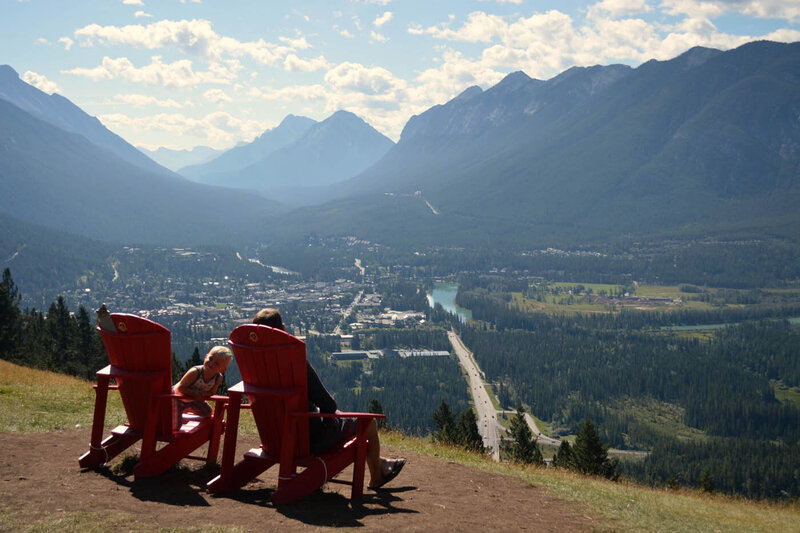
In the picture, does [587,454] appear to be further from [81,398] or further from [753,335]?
[753,335]

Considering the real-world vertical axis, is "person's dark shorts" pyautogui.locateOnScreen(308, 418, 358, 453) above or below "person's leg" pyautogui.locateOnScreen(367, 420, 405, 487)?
above

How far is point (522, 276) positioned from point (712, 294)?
44974mm

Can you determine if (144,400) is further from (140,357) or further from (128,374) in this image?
(140,357)

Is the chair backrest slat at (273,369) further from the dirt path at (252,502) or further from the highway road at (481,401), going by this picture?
the highway road at (481,401)

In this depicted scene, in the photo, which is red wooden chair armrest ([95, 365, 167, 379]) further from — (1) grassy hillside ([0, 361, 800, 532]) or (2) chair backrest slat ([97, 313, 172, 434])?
(1) grassy hillside ([0, 361, 800, 532])

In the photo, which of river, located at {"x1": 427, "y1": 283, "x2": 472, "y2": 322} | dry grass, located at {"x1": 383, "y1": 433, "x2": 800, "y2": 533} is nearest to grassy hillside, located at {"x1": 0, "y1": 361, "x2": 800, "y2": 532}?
dry grass, located at {"x1": 383, "y1": 433, "x2": 800, "y2": 533}

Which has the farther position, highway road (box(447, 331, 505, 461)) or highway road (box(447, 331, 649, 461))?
highway road (box(447, 331, 649, 461))

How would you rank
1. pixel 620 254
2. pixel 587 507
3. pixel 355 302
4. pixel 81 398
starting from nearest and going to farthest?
pixel 587 507
pixel 81 398
pixel 355 302
pixel 620 254

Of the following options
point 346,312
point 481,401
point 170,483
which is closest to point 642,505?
point 170,483

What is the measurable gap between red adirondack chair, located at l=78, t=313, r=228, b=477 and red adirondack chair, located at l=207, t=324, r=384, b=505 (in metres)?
0.86

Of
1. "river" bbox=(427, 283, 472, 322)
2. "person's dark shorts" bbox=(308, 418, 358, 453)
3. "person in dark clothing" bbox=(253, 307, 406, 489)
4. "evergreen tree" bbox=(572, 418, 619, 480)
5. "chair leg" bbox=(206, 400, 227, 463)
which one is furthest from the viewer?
"river" bbox=(427, 283, 472, 322)

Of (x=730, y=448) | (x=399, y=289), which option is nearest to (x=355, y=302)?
(x=399, y=289)

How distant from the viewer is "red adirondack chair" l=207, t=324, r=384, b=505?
7.39 metres

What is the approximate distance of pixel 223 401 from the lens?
8.97m
